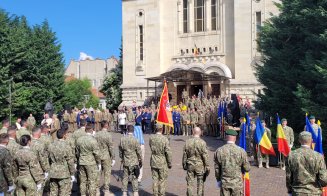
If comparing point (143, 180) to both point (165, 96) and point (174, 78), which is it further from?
point (174, 78)

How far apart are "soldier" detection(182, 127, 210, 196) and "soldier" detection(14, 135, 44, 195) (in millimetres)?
3356

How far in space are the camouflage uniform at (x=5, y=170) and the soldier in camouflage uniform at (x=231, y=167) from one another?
4.17m

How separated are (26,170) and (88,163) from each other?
5.79 feet

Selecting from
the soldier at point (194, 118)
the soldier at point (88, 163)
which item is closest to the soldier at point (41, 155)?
the soldier at point (88, 163)

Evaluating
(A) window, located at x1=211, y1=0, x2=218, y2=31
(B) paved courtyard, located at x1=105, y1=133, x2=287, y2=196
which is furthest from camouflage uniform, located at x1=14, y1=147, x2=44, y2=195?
(A) window, located at x1=211, y1=0, x2=218, y2=31

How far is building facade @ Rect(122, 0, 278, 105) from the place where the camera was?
34463mm

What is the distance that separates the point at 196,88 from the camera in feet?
121

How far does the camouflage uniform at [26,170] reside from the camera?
28.5 ft

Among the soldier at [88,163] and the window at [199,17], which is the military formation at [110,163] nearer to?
the soldier at [88,163]

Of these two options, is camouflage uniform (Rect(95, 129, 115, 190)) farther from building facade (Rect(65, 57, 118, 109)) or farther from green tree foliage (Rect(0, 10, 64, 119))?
building facade (Rect(65, 57, 118, 109))

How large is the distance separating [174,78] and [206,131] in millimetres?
11182

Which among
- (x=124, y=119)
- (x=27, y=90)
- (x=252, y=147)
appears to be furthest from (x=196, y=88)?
(x=252, y=147)

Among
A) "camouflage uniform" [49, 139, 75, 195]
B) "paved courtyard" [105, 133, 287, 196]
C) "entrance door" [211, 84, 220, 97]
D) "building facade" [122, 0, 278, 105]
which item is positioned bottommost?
"paved courtyard" [105, 133, 287, 196]

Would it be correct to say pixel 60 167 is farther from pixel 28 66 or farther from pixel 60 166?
pixel 28 66
